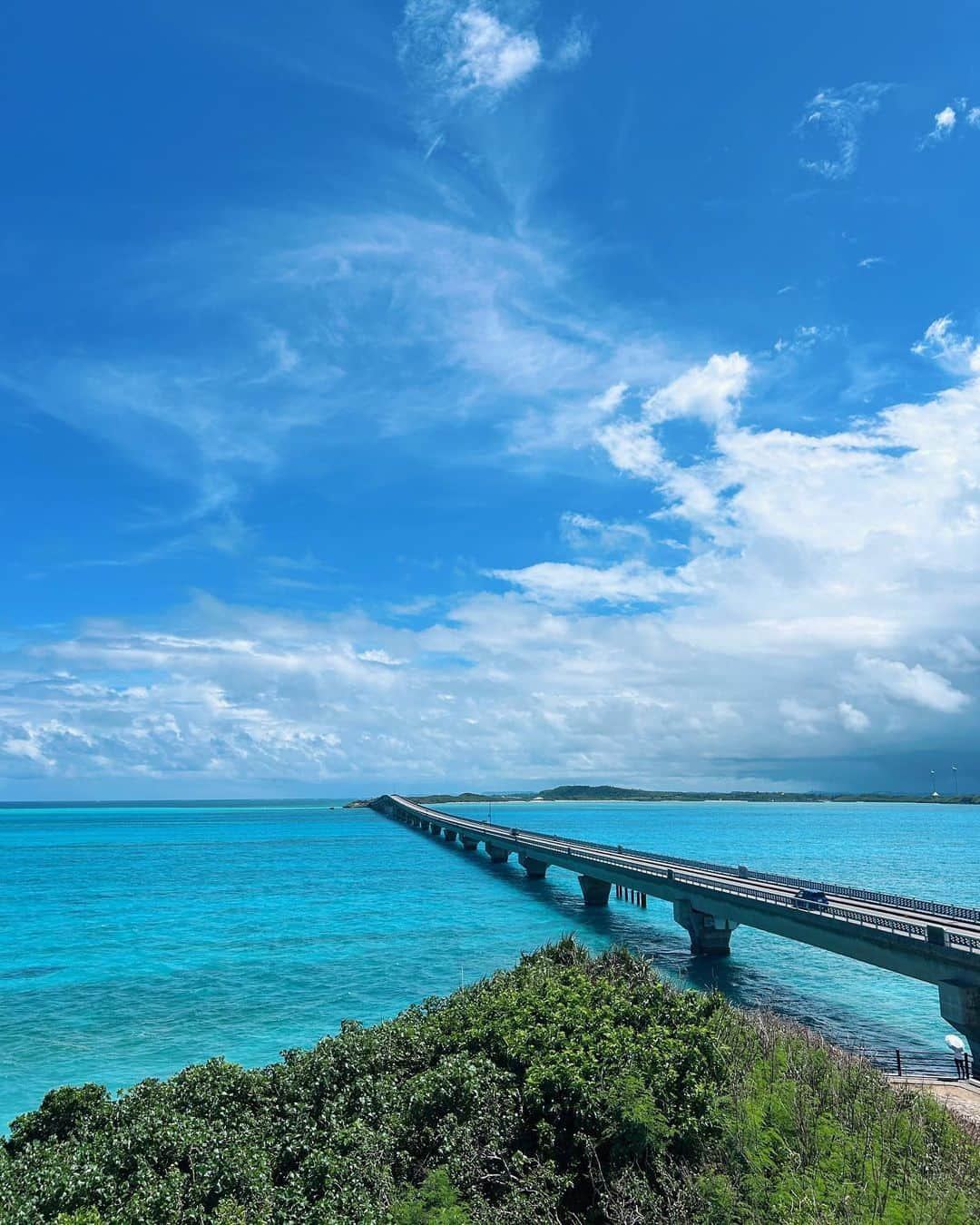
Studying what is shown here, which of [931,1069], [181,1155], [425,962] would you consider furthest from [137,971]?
[931,1069]

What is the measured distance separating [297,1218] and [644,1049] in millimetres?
8435

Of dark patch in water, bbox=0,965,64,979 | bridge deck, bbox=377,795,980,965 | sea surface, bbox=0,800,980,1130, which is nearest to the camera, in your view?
sea surface, bbox=0,800,980,1130

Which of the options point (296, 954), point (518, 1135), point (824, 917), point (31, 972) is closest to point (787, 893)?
point (824, 917)

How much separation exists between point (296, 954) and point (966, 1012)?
40491mm

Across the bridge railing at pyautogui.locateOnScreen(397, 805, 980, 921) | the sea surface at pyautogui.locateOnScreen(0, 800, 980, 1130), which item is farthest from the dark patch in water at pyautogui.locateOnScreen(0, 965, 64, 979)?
the bridge railing at pyautogui.locateOnScreen(397, 805, 980, 921)

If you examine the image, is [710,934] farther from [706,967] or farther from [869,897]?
[869,897]

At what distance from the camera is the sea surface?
35.5 metres

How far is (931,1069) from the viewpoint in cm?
3041

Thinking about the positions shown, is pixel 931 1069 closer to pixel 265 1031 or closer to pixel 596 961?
pixel 596 961

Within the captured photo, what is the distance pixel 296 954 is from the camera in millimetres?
53969

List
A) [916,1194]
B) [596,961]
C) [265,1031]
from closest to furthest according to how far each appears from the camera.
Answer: [916,1194] → [596,961] → [265,1031]

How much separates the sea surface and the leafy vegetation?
612 inches

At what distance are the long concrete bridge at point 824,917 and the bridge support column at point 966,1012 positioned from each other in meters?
0.03

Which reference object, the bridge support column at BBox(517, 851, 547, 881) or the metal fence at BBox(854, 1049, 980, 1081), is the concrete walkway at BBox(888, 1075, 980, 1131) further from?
the bridge support column at BBox(517, 851, 547, 881)
